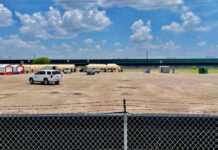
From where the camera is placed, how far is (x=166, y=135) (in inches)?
256

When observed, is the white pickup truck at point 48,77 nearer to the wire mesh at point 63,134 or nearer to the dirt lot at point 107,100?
the dirt lot at point 107,100

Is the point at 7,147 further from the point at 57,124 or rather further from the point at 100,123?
the point at 100,123

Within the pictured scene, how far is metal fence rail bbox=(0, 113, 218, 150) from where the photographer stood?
19.2 feet

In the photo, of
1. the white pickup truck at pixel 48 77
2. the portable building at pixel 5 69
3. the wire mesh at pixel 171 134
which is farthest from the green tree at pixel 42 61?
the wire mesh at pixel 171 134

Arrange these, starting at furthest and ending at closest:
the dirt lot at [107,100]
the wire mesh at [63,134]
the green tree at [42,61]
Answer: the green tree at [42,61] → the dirt lot at [107,100] → the wire mesh at [63,134]

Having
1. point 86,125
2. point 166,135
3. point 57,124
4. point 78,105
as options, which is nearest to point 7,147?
point 57,124

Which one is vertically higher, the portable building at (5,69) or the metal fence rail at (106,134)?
the portable building at (5,69)

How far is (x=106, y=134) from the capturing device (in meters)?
6.62

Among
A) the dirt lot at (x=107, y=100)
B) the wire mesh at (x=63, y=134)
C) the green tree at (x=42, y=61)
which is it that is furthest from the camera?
the green tree at (x=42, y=61)

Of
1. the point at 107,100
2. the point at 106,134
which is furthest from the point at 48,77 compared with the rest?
the point at 106,134

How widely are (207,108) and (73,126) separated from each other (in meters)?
10.0

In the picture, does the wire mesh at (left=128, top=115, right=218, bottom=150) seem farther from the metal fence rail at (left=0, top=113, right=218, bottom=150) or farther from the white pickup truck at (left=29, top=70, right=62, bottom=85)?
the white pickup truck at (left=29, top=70, right=62, bottom=85)

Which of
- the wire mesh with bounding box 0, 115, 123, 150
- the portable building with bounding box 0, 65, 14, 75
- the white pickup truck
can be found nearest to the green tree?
the portable building with bounding box 0, 65, 14, 75

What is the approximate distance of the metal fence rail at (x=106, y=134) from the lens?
584 centimetres
